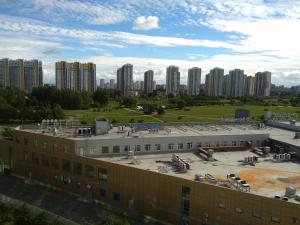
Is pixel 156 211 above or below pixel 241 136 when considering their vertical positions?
below

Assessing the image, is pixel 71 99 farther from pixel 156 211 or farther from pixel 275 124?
pixel 156 211

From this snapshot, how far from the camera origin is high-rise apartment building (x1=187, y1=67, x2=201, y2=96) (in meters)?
178

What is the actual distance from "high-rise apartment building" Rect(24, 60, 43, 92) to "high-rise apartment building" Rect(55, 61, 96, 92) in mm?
7642

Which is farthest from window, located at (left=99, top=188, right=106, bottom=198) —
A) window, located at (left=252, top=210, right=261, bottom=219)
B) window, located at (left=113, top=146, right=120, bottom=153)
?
window, located at (left=252, top=210, right=261, bottom=219)

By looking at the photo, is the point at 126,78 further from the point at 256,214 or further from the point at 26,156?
the point at 256,214

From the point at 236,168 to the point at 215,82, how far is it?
149604 mm

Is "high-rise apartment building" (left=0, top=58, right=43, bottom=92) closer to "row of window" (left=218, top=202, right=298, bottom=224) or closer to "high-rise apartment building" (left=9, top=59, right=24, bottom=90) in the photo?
"high-rise apartment building" (left=9, top=59, right=24, bottom=90)

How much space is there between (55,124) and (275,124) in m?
27.6

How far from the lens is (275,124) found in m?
45.7

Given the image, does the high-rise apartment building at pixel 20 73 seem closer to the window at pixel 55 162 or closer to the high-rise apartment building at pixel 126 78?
the high-rise apartment building at pixel 126 78

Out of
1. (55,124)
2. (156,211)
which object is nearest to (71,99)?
(55,124)

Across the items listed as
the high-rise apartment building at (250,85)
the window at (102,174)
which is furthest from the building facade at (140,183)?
the high-rise apartment building at (250,85)

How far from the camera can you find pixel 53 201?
30781 millimetres

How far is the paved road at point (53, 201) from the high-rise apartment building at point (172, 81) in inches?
5892
